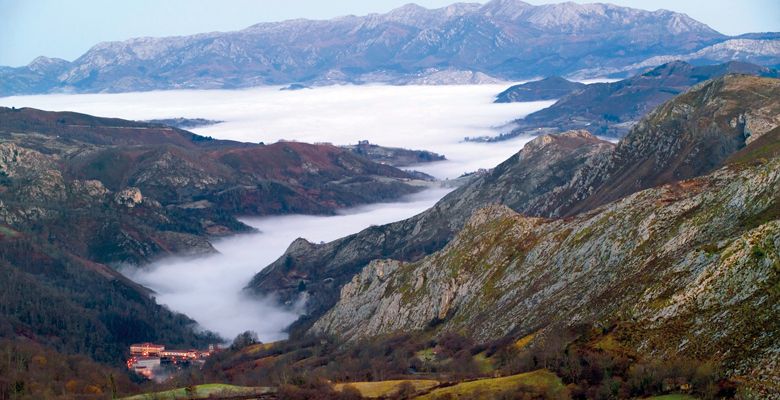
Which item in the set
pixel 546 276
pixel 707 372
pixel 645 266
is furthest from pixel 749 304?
pixel 546 276

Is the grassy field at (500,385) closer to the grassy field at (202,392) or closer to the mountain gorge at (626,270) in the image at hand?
the mountain gorge at (626,270)

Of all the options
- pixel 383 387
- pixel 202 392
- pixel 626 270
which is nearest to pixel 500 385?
pixel 383 387

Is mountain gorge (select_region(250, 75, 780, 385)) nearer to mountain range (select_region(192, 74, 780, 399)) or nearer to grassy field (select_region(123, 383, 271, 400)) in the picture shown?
mountain range (select_region(192, 74, 780, 399))

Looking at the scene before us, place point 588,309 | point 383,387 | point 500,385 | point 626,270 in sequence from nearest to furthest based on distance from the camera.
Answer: point 500,385
point 383,387
point 588,309
point 626,270

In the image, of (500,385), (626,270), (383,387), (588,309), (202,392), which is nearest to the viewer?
(500,385)

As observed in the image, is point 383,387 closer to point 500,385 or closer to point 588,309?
point 500,385

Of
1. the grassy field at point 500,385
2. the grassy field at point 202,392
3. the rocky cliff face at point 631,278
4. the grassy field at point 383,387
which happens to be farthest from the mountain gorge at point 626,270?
the grassy field at point 202,392
